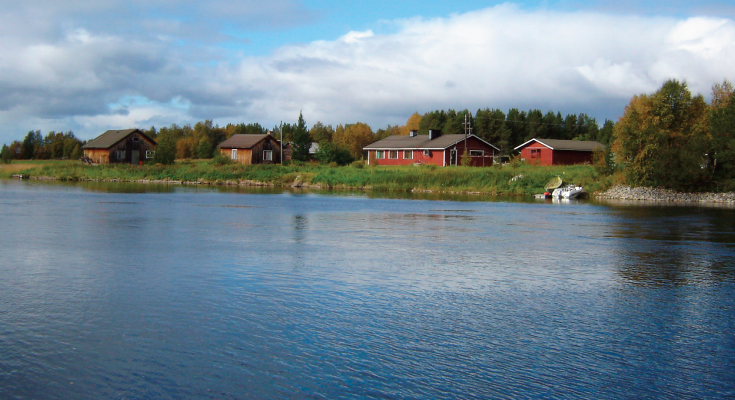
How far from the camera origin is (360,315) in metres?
12.5

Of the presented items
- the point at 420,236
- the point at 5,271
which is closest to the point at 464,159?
the point at 420,236

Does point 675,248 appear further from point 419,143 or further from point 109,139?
point 109,139

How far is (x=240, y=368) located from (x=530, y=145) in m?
81.3

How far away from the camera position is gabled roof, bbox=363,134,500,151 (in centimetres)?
8438

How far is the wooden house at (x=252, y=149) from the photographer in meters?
93.2

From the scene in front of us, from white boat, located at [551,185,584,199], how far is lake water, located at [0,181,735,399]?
28.8m

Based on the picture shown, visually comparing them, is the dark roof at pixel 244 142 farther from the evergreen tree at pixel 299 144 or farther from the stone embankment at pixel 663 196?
the stone embankment at pixel 663 196

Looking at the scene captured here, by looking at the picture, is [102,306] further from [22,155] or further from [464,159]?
[22,155]

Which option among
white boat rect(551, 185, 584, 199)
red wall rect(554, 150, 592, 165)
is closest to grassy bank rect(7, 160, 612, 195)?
white boat rect(551, 185, 584, 199)

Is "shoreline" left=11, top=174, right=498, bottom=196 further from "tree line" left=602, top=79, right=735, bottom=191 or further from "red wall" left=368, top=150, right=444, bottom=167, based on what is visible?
"red wall" left=368, top=150, right=444, bottom=167

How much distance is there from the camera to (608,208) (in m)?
42.4

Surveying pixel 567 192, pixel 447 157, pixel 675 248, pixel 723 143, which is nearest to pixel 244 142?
pixel 447 157

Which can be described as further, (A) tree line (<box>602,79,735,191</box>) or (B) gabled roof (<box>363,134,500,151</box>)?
(B) gabled roof (<box>363,134,500,151</box>)

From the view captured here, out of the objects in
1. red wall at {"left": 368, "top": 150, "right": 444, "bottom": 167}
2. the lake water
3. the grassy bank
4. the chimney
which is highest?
the chimney
